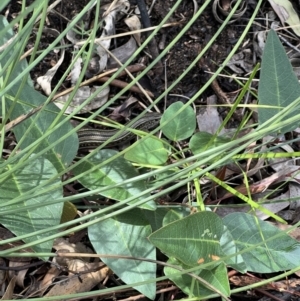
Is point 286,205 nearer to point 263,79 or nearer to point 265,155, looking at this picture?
point 265,155

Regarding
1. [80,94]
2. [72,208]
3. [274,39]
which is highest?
[274,39]

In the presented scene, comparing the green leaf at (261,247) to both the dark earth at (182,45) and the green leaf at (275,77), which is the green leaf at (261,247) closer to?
the green leaf at (275,77)

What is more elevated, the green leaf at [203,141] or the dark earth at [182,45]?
the dark earth at [182,45]

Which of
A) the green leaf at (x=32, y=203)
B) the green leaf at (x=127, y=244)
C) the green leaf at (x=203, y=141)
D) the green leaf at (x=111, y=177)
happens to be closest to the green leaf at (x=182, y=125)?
the green leaf at (x=203, y=141)

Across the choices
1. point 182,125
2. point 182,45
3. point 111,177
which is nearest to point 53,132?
point 111,177

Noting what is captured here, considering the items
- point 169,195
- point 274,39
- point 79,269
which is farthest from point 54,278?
point 274,39
